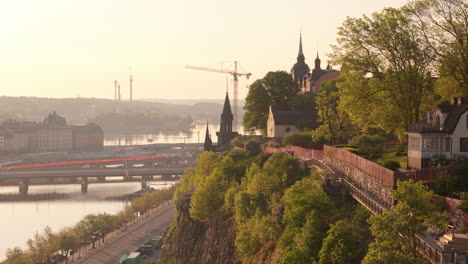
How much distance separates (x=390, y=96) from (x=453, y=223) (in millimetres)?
26395

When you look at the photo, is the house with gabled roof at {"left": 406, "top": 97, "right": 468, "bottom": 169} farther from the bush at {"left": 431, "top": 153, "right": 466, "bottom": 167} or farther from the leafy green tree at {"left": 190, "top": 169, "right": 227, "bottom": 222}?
the leafy green tree at {"left": 190, "top": 169, "right": 227, "bottom": 222}

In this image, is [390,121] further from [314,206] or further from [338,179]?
[314,206]

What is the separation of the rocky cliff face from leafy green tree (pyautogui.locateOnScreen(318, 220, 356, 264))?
23.7m

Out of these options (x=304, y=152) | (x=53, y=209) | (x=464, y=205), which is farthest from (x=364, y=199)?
(x=53, y=209)

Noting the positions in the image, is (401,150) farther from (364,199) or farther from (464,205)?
(464,205)

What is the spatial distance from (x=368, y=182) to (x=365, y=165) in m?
2.16

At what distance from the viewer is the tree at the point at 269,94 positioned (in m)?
112

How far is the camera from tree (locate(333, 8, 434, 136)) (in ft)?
185

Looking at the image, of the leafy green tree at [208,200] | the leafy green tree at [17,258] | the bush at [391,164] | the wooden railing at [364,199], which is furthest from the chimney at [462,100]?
the leafy green tree at [17,258]

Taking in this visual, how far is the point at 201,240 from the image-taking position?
77438mm

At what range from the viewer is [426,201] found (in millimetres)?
31859

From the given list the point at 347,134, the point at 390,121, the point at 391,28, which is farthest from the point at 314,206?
the point at 347,134

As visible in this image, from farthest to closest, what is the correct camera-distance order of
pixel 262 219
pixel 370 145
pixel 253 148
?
1. pixel 253 148
2. pixel 370 145
3. pixel 262 219

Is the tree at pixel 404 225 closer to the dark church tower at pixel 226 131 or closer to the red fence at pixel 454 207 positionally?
the red fence at pixel 454 207
